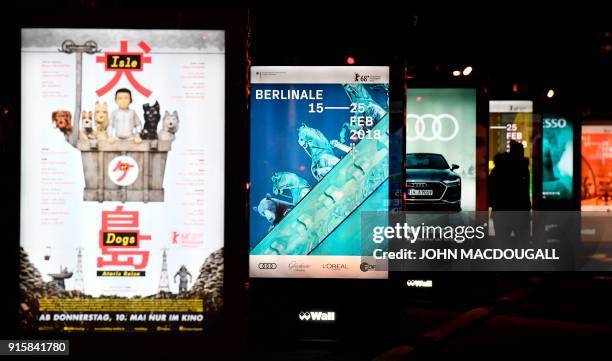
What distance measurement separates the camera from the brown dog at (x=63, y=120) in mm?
5637

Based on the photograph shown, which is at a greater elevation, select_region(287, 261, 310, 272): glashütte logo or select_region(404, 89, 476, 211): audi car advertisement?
select_region(404, 89, 476, 211): audi car advertisement

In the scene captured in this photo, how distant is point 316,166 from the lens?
337 inches

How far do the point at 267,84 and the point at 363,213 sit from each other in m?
1.40

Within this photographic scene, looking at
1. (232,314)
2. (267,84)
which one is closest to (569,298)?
(267,84)

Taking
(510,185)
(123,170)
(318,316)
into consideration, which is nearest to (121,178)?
(123,170)

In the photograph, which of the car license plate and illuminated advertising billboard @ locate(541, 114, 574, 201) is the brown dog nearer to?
the car license plate

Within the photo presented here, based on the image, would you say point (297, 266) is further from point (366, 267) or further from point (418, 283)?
point (418, 283)

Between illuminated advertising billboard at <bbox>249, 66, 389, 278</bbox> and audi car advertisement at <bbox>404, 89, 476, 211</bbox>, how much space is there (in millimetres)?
5024

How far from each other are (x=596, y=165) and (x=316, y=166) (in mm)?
12858

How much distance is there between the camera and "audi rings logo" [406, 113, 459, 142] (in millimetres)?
13523

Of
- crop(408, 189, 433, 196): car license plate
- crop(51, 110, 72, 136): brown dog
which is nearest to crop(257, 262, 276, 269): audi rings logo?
crop(51, 110, 72, 136): brown dog

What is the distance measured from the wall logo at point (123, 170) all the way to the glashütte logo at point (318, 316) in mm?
3519

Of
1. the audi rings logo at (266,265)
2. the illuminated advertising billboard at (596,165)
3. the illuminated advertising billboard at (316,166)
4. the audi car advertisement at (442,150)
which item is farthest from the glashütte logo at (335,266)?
the illuminated advertising billboard at (596,165)

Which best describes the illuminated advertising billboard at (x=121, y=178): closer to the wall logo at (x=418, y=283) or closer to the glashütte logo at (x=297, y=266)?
the glashütte logo at (x=297, y=266)
